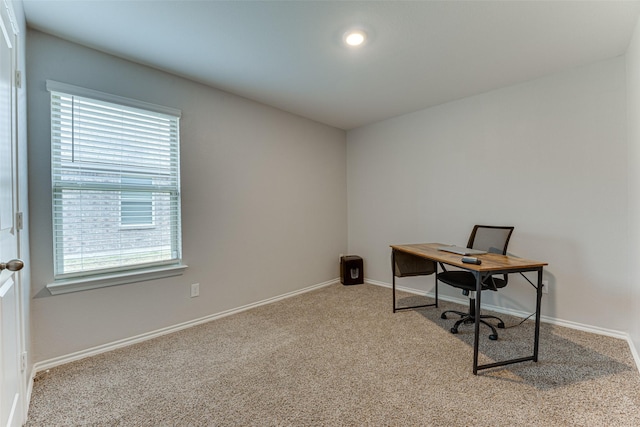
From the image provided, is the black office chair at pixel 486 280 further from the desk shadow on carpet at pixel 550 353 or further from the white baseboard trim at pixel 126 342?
the white baseboard trim at pixel 126 342

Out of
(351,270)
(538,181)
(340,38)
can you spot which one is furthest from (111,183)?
(538,181)

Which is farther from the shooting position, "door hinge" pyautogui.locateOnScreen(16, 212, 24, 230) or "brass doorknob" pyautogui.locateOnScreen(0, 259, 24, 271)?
"door hinge" pyautogui.locateOnScreen(16, 212, 24, 230)

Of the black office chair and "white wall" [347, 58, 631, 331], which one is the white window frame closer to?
the black office chair

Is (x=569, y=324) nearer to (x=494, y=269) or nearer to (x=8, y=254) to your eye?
(x=494, y=269)

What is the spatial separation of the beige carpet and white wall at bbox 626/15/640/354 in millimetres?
348

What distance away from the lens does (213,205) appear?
293 cm

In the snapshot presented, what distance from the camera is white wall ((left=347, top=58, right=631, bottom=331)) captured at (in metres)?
2.45

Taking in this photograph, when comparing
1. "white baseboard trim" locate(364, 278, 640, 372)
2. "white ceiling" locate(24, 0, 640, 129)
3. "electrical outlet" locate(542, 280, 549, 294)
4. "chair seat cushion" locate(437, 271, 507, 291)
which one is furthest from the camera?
"electrical outlet" locate(542, 280, 549, 294)

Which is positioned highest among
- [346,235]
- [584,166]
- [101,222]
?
[584,166]

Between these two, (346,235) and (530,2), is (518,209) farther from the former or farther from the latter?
(346,235)

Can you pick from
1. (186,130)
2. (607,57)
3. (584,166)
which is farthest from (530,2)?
(186,130)

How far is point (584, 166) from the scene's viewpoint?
2562 millimetres

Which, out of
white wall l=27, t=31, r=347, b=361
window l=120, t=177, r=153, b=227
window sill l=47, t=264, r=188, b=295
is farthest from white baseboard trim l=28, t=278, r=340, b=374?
window l=120, t=177, r=153, b=227

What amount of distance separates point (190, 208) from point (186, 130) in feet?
2.48
